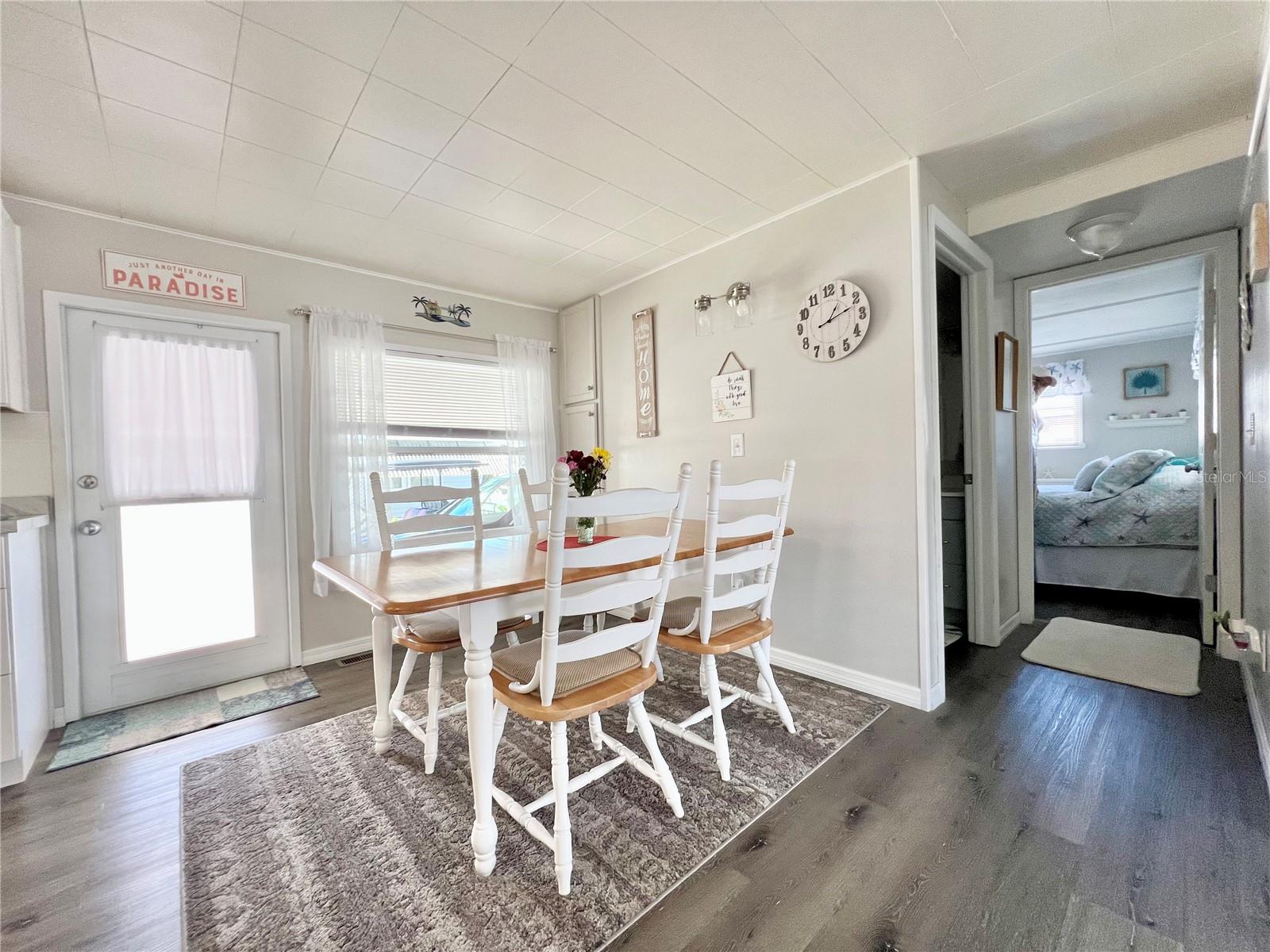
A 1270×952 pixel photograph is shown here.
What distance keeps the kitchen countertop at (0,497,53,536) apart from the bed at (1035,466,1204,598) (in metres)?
5.72

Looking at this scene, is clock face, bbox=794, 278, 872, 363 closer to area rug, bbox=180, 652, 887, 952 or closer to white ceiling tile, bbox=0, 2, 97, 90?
area rug, bbox=180, 652, 887, 952

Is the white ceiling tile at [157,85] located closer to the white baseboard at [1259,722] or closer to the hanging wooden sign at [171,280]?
the hanging wooden sign at [171,280]

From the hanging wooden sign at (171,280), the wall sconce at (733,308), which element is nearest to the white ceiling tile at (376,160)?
the hanging wooden sign at (171,280)

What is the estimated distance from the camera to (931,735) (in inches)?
80.5

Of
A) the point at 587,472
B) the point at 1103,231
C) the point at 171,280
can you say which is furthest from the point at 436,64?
the point at 1103,231

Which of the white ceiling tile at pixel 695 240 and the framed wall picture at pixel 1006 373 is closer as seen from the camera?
the white ceiling tile at pixel 695 240

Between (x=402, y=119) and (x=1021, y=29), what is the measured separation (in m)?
2.05

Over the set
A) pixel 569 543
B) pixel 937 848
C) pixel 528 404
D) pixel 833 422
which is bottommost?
pixel 937 848

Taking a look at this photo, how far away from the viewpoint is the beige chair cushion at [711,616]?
192 centimetres

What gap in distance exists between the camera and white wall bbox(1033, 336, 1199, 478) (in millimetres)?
5688

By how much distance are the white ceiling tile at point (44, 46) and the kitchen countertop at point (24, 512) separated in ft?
4.72

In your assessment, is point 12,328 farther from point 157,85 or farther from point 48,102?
point 157,85

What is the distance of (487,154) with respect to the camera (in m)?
2.10

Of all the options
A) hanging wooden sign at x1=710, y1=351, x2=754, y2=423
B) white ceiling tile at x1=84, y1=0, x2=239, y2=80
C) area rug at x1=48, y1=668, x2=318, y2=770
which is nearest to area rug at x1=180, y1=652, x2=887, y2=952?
area rug at x1=48, y1=668, x2=318, y2=770
